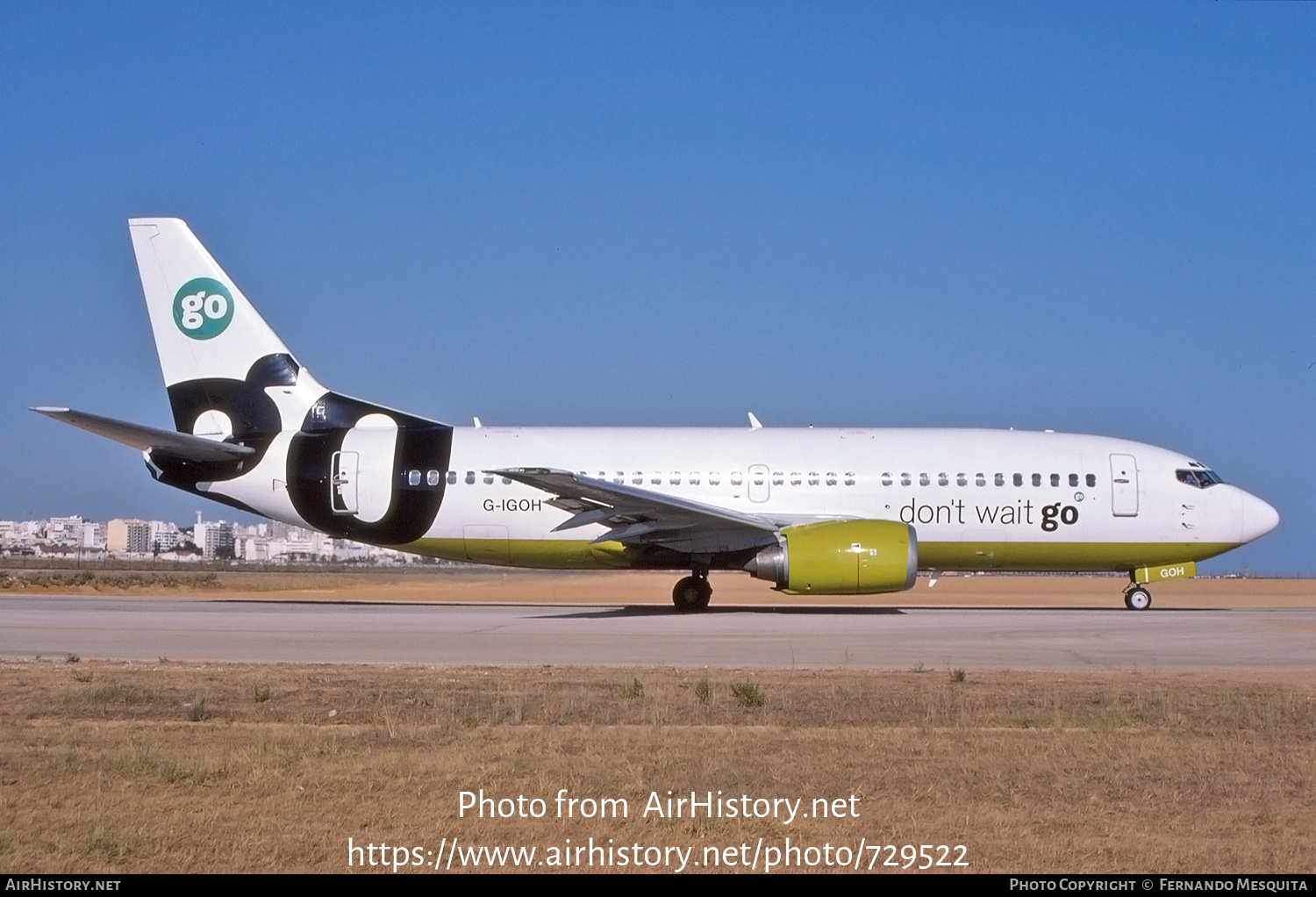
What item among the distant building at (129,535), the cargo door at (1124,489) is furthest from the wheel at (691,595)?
the distant building at (129,535)

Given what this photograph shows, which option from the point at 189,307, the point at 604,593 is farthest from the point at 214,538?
the point at 189,307

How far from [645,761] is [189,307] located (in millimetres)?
19023

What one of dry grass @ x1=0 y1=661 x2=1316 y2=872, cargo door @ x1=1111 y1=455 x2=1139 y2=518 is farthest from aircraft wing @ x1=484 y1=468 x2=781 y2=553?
dry grass @ x1=0 y1=661 x2=1316 y2=872

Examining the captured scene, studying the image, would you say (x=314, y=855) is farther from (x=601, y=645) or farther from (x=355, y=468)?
(x=355, y=468)

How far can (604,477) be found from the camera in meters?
24.4

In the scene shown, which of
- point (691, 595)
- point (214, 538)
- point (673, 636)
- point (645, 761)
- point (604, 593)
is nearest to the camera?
point (645, 761)

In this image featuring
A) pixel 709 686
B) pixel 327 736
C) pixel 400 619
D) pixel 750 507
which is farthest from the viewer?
pixel 750 507

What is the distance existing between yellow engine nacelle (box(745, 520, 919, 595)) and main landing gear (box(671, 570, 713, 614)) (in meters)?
2.38

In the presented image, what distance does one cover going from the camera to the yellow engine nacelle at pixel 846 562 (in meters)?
21.7

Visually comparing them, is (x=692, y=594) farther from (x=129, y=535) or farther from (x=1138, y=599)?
(x=129, y=535)

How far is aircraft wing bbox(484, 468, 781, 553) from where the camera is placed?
71.8 feet

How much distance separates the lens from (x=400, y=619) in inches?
820

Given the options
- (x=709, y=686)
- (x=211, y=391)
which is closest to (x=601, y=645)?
(x=709, y=686)

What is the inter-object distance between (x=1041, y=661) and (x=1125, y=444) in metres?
11.4
